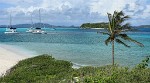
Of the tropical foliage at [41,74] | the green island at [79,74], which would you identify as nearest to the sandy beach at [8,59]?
the green island at [79,74]

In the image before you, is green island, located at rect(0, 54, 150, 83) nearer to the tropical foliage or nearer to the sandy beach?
the tropical foliage

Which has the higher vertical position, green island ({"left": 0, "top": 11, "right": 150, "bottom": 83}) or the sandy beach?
green island ({"left": 0, "top": 11, "right": 150, "bottom": 83})

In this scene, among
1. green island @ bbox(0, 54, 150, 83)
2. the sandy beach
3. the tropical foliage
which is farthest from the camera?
the sandy beach

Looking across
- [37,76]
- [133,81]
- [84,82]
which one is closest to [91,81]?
[84,82]

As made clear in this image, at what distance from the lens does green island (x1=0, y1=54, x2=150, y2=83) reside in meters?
16.9

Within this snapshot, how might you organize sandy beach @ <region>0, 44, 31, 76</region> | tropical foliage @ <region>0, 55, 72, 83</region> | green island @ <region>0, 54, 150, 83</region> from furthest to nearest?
sandy beach @ <region>0, 44, 31, 76</region>, tropical foliage @ <region>0, 55, 72, 83</region>, green island @ <region>0, 54, 150, 83</region>

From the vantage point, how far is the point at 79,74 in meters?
20.5

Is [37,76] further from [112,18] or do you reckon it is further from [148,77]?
[112,18]

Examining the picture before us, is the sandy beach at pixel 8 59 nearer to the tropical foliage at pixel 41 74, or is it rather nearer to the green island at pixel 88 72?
the green island at pixel 88 72

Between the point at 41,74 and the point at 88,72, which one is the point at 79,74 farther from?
the point at 41,74

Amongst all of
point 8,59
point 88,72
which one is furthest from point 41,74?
point 8,59

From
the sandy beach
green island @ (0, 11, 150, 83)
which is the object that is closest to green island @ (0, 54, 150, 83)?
green island @ (0, 11, 150, 83)

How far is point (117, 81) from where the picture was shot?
16.6m

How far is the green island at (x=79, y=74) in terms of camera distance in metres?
16.9
